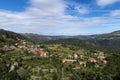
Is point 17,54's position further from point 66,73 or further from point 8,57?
point 66,73

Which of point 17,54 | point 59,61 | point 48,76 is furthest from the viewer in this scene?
point 17,54

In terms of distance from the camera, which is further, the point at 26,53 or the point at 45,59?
the point at 26,53

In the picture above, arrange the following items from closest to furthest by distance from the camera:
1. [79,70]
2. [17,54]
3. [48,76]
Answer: [48,76] < [79,70] < [17,54]

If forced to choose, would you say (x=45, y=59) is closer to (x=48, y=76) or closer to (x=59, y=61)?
(x=59, y=61)

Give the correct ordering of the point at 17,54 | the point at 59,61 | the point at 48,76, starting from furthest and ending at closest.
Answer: the point at 17,54 → the point at 59,61 → the point at 48,76

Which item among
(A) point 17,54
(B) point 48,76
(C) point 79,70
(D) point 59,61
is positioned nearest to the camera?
(B) point 48,76

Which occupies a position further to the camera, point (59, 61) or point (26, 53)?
point (26, 53)

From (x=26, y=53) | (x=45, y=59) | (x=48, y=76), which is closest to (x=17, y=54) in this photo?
(x=26, y=53)

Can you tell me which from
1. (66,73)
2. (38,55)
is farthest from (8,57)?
(66,73)

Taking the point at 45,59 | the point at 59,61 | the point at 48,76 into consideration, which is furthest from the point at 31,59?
the point at 48,76
